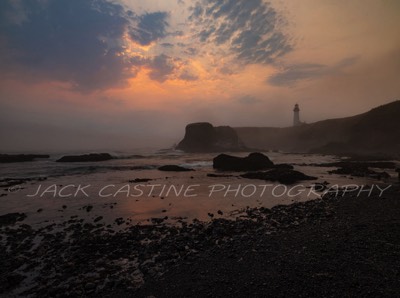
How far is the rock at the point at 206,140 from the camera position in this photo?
135 m

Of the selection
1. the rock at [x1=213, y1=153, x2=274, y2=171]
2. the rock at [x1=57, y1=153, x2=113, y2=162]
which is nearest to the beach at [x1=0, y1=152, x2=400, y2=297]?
the rock at [x1=213, y1=153, x2=274, y2=171]

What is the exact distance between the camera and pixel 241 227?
12.4 metres

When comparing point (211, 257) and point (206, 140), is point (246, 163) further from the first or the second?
point (206, 140)

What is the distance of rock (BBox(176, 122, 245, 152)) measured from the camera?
444 feet

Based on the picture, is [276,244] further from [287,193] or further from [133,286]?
[287,193]

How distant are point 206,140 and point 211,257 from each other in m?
127

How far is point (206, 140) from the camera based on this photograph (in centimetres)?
13588

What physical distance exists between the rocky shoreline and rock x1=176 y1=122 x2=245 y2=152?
120 metres

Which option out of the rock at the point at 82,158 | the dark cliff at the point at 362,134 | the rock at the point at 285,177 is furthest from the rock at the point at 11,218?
the dark cliff at the point at 362,134

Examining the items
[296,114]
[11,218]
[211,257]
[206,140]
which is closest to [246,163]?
[11,218]

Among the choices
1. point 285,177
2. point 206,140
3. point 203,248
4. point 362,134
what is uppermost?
point 206,140

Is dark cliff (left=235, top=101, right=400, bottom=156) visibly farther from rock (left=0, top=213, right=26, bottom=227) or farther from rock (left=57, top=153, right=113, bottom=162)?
rock (left=0, top=213, right=26, bottom=227)

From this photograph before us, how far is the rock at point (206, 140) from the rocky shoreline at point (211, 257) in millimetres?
120094

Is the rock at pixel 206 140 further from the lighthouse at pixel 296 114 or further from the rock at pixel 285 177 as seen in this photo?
the rock at pixel 285 177
